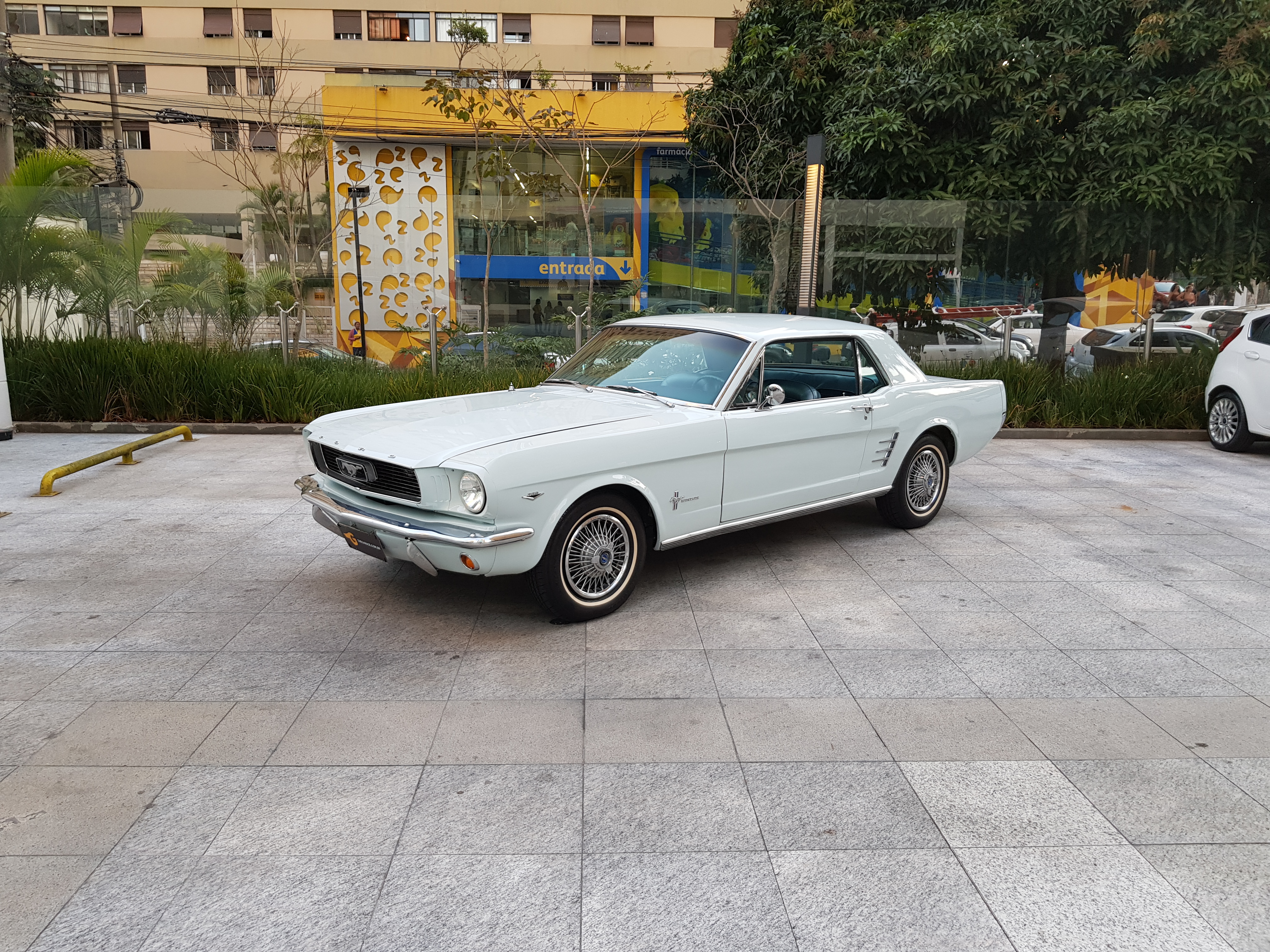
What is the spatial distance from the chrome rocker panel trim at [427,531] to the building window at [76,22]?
4684cm

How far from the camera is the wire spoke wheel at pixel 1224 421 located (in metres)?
10.6

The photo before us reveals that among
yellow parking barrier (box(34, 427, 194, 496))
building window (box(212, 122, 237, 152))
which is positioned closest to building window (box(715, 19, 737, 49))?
building window (box(212, 122, 237, 152))

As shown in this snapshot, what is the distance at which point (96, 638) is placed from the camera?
Answer: 16.1ft

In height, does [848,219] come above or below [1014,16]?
below

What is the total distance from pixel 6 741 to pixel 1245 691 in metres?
5.30

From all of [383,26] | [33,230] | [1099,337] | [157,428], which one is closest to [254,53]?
[383,26]

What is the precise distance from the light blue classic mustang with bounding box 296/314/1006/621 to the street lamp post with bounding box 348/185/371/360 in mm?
8815

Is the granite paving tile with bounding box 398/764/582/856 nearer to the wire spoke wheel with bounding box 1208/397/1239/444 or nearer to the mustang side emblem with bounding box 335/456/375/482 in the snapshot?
the mustang side emblem with bounding box 335/456/375/482

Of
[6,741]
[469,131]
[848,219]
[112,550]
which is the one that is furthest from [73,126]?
[6,741]

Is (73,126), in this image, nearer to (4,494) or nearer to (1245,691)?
(4,494)

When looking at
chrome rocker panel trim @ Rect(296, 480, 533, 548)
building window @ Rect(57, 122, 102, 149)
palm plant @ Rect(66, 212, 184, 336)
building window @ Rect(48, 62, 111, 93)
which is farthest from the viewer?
building window @ Rect(57, 122, 102, 149)

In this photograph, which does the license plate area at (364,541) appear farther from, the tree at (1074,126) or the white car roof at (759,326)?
the tree at (1074,126)

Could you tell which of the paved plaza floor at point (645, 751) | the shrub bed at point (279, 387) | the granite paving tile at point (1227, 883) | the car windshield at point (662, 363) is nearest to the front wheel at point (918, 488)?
the paved plaza floor at point (645, 751)

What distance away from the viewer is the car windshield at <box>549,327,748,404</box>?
5793 mm
